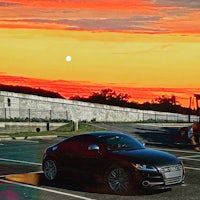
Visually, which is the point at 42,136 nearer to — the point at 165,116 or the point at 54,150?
the point at 54,150

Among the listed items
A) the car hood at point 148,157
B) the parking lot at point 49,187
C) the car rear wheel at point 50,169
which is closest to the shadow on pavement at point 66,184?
the parking lot at point 49,187

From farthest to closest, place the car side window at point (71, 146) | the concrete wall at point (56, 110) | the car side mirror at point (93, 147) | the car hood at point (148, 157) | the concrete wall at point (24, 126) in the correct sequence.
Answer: the concrete wall at point (56, 110) → the concrete wall at point (24, 126) → the car side window at point (71, 146) → the car side mirror at point (93, 147) → the car hood at point (148, 157)

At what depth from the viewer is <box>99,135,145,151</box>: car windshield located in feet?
47.0

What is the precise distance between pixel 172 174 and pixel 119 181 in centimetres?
133

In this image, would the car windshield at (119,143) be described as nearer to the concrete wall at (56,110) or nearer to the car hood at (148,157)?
the car hood at (148,157)

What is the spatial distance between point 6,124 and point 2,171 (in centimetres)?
3485

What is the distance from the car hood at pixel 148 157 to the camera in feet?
43.9

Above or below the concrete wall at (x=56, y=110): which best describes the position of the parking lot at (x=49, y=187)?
below

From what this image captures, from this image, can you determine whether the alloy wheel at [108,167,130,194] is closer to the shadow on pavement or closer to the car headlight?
the shadow on pavement

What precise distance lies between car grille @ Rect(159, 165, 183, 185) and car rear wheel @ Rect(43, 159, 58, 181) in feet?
11.5

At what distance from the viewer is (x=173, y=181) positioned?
44.4 ft

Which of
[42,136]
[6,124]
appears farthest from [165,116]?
[42,136]

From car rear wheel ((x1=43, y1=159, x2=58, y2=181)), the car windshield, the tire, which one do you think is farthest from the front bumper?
car rear wheel ((x1=43, y1=159, x2=58, y2=181))

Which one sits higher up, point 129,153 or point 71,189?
point 129,153
